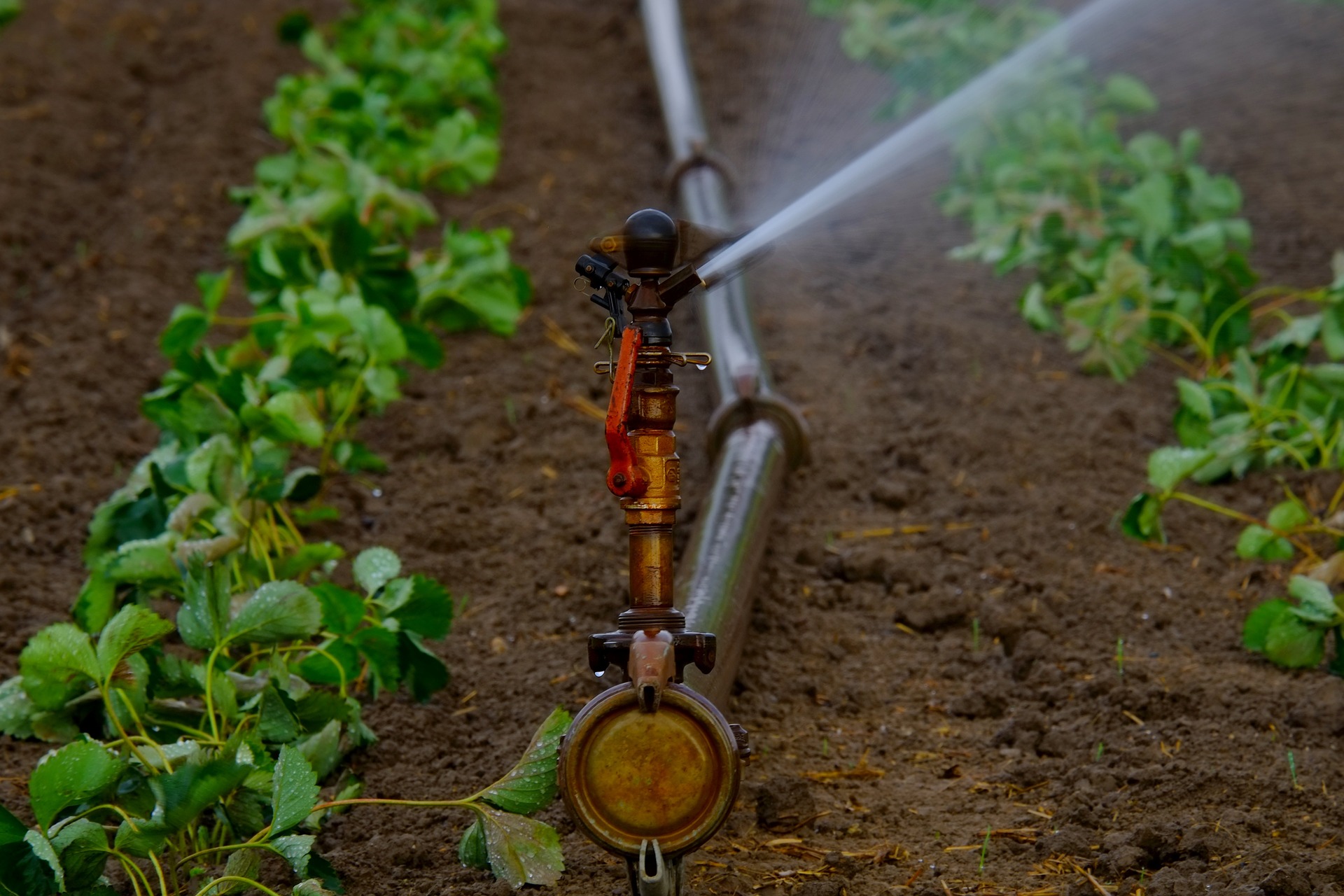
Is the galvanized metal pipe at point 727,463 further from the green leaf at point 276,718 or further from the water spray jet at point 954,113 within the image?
the green leaf at point 276,718

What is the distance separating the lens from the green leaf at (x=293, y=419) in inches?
84.5

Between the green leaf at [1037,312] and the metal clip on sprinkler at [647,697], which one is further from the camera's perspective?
the green leaf at [1037,312]

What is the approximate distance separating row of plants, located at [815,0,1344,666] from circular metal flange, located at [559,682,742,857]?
1113 millimetres

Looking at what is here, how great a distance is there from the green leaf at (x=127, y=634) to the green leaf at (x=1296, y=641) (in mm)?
1573

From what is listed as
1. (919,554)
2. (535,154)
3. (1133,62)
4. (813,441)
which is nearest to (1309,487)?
(919,554)

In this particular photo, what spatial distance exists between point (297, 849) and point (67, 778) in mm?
252

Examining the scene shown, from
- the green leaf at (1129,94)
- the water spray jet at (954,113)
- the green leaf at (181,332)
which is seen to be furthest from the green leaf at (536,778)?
the green leaf at (1129,94)

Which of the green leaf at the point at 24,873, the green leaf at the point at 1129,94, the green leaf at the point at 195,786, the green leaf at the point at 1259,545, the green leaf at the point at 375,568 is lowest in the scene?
the green leaf at the point at 24,873

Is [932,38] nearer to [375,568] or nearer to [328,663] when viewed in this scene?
[375,568]

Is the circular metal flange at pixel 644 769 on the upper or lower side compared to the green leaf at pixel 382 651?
lower

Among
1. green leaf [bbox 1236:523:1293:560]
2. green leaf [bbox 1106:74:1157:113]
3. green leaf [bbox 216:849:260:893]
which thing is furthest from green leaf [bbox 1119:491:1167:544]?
green leaf [bbox 1106:74:1157:113]

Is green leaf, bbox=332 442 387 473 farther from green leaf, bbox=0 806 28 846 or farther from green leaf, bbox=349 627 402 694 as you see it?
green leaf, bbox=0 806 28 846

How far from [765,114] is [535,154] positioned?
94cm

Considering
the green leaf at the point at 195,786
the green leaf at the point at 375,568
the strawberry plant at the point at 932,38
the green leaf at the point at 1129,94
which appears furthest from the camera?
the strawberry plant at the point at 932,38
